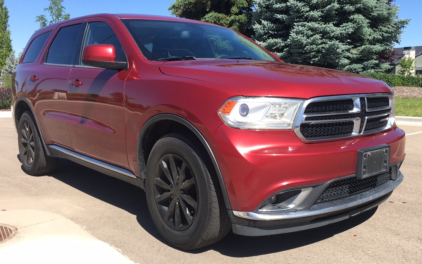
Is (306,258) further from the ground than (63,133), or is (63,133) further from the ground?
(63,133)

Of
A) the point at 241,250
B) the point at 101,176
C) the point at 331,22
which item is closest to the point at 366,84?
the point at 241,250

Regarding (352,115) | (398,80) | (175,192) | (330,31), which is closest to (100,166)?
(175,192)

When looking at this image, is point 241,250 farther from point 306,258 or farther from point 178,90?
point 178,90

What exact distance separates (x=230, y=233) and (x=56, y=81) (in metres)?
2.57

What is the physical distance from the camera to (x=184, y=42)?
13.4 feet

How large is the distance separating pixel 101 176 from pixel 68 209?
4.63ft

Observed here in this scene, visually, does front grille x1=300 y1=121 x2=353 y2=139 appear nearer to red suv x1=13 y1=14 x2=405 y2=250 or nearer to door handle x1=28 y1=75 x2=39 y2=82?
red suv x1=13 y1=14 x2=405 y2=250

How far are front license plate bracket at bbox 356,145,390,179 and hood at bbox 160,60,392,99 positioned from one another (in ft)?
1.41

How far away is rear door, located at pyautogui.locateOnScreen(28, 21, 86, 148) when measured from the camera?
14.9ft

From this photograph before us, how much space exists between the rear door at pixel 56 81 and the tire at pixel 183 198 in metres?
1.63

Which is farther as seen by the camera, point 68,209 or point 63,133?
point 63,133

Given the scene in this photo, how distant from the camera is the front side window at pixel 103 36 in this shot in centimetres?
389

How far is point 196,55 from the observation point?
3941mm

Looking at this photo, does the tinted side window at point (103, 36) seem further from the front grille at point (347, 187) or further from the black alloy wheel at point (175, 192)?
the front grille at point (347, 187)
